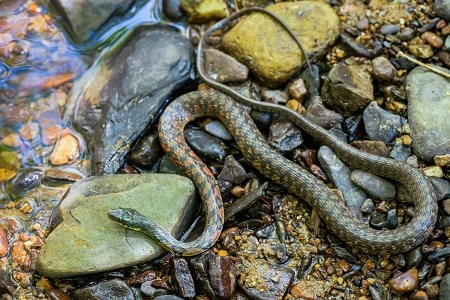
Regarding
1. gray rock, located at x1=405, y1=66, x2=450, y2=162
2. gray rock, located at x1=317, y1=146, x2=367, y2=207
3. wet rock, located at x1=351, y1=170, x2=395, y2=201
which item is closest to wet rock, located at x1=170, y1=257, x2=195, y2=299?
gray rock, located at x1=317, y1=146, x2=367, y2=207

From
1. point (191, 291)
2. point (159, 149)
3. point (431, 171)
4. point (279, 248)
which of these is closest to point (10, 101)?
point (159, 149)

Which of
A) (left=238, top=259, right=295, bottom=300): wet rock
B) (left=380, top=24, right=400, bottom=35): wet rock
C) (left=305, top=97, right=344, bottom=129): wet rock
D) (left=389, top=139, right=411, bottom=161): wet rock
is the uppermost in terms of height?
(left=380, top=24, right=400, bottom=35): wet rock

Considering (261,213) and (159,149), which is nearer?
(261,213)

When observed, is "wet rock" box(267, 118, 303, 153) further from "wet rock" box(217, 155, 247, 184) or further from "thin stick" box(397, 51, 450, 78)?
"thin stick" box(397, 51, 450, 78)

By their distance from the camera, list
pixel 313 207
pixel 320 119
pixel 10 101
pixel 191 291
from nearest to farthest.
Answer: pixel 191 291, pixel 313 207, pixel 320 119, pixel 10 101

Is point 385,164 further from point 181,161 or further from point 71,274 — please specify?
point 71,274

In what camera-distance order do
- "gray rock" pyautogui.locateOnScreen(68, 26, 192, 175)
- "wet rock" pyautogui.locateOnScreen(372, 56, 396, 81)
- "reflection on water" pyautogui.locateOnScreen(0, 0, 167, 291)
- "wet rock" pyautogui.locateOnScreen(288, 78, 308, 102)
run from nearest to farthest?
"reflection on water" pyautogui.locateOnScreen(0, 0, 167, 291) < "wet rock" pyautogui.locateOnScreen(372, 56, 396, 81) < "gray rock" pyautogui.locateOnScreen(68, 26, 192, 175) < "wet rock" pyautogui.locateOnScreen(288, 78, 308, 102)

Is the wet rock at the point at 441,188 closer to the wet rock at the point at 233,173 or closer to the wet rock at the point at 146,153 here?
the wet rock at the point at 233,173
